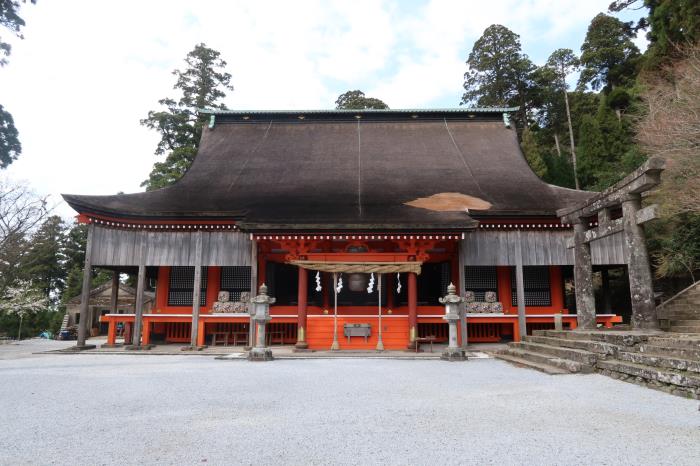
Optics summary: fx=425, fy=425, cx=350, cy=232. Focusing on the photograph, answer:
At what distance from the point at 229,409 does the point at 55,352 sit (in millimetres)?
10299

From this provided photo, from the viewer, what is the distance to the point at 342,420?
4.52 metres

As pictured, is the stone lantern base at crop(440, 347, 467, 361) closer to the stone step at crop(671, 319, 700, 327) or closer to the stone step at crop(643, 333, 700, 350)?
the stone step at crop(643, 333, 700, 350)

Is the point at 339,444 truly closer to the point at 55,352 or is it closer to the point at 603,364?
the point at 603,364

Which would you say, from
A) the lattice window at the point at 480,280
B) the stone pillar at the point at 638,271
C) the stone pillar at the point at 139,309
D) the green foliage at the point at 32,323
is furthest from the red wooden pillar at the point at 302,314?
the green foliage at the point at 32,323

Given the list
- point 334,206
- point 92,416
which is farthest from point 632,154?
point 92,416

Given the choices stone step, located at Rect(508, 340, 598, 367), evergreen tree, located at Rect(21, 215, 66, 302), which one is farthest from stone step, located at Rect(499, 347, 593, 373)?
evergreen tree, located at Rect(21, 215, 66, 302)

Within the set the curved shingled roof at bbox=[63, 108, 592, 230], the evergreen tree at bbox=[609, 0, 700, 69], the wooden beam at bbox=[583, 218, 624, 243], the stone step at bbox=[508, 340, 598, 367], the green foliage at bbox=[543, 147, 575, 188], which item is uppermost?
the evergreen tree at bbox=[609, 0, 700, 69]

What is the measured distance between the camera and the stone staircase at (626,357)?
5711mm

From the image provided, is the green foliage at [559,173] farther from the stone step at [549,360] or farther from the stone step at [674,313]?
the stone step at [549,360]

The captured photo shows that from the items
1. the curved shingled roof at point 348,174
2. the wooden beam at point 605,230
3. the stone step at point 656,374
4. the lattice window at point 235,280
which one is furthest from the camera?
the lattice window at point 235,280

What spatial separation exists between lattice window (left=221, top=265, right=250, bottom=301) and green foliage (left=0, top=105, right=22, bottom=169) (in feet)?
44.6

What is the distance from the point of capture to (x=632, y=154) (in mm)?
18266

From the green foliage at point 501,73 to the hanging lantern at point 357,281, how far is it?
2225 centimetres

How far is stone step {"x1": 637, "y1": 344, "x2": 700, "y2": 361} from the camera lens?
583cm
